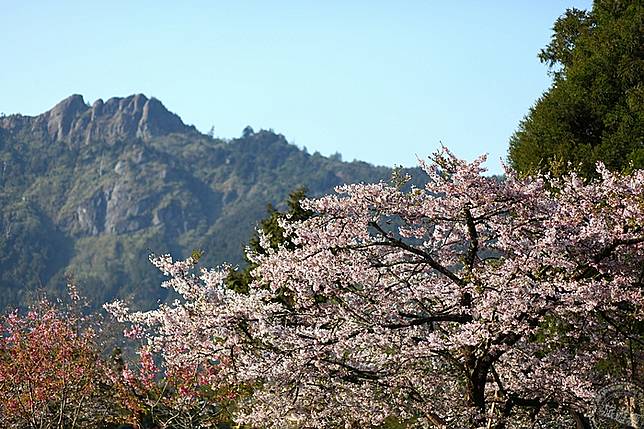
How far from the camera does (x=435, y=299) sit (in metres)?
10.1

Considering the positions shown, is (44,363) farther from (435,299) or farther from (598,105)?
(598,105)

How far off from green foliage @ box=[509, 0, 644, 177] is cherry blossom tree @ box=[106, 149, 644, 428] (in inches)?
312

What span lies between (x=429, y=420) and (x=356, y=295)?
2.25 metres

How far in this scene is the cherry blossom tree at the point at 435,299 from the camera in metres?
8.87

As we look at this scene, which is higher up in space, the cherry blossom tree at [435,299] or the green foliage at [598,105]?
the green foliage at [598,105]

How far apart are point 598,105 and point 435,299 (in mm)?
11141

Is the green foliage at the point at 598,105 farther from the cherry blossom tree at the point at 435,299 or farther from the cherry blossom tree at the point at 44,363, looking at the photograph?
the cherry blossom tree at the point at 44,363

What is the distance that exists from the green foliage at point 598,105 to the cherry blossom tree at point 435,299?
793cm

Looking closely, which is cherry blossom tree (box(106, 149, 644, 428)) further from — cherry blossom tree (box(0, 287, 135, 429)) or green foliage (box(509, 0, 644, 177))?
green foliage (box(509, 0, 644, 177))

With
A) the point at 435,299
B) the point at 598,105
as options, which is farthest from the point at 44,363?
the point at 598,105

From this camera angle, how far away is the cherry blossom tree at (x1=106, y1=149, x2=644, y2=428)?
887 cm

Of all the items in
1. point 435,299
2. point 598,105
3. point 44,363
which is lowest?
point 44,363

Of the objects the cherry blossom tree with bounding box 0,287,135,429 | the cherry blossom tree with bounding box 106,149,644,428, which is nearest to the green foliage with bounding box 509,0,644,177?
the cherry blossom tree with bounding box 106,149,644,428

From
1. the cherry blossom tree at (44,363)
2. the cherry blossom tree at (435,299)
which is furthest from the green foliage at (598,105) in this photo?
the cherry blossom tree at (44,363)
